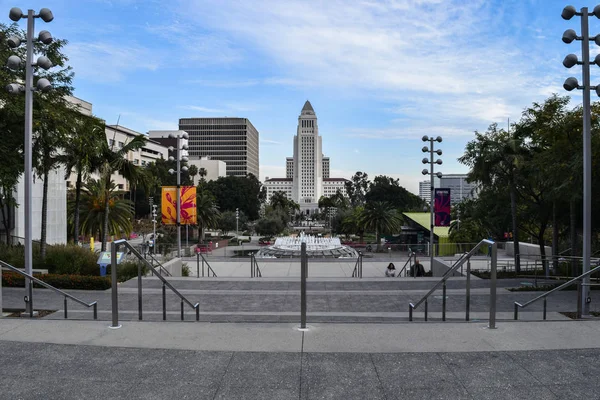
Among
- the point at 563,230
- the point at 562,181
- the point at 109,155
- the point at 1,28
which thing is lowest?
the point at 563,230

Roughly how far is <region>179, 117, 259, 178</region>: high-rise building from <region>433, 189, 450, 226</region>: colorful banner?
16379cm

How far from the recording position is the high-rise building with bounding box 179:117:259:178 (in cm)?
18638

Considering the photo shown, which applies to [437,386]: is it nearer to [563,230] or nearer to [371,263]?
[563,230]

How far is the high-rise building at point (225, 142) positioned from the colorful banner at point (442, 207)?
537 feet

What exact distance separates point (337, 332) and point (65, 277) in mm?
10683

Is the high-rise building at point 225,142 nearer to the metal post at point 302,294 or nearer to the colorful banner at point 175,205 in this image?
the colorful banner at point 175,205

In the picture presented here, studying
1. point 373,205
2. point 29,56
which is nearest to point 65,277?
point 29,56

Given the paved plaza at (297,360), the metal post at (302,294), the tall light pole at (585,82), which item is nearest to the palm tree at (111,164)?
the paved plaza at (297,360)

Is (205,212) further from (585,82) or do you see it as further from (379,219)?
(585,82)

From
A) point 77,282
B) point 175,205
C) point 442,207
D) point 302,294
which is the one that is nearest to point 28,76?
point 77,282

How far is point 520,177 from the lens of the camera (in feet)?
63.5

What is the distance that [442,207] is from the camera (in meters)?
24.3

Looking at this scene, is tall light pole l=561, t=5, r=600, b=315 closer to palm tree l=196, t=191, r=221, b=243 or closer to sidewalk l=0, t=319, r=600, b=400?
sidewalk l=0, t=319, r=600, b=400

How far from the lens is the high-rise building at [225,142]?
Result: 18638 centimetres
